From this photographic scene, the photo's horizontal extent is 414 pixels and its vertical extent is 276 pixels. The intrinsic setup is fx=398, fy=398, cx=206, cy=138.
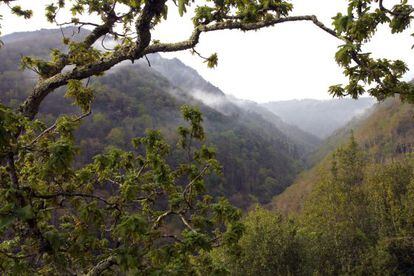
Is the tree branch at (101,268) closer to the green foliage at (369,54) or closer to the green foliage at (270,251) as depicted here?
the green foliage at (369,54)

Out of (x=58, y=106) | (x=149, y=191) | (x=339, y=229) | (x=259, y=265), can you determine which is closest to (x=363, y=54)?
(x=149, y=191)

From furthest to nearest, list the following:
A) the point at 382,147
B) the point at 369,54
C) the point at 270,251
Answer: the point at 382,147 → the point at 270,251 → the point at 369,54

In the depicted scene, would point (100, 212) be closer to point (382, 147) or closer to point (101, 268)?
point (101, 268)

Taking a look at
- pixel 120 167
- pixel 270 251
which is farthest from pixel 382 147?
pixel 120 167

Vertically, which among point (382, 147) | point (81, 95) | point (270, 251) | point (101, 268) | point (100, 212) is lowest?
point (382, 147)

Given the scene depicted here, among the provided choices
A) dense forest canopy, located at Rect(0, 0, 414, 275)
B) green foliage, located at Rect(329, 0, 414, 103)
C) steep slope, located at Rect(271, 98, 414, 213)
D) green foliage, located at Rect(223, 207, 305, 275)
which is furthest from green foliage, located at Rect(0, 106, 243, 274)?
steep slope, located at Rect(271, 98, 414, 213)

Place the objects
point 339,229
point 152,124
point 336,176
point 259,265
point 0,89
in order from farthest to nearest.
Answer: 1. point 152,124
2. point 0,89
3. point 336,176
4. point 339,229
5. point 259,265

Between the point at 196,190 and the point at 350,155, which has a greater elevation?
the point at 196,190

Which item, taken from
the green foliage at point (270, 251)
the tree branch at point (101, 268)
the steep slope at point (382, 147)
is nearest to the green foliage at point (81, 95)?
the tree branch at point (101, 268)

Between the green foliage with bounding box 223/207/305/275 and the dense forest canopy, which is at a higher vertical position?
the dense forest canopy

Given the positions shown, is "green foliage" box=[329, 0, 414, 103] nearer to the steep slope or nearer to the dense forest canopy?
the dense forest canopy

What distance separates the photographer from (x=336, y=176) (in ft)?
184

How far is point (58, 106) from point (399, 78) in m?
186

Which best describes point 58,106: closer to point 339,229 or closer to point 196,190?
point 339,229
